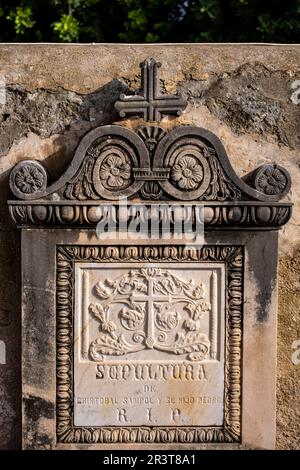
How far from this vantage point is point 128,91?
3627 millimetres

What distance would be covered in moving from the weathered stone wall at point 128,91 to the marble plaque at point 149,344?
1.47 feet

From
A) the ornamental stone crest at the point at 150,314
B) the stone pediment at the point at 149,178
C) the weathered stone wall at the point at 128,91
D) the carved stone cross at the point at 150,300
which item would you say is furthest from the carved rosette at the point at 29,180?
the carved stone cross at the point at 150,300

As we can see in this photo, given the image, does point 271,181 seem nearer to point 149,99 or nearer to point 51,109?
point 149,99

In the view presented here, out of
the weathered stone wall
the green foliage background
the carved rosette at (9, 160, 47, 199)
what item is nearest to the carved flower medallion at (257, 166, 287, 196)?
the weathered stone wall

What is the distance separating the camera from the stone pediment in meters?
3.51

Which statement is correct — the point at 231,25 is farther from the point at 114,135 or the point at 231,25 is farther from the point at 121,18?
the point at 114,135

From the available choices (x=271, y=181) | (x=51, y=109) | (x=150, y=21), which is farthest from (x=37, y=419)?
(x=150, y=21)

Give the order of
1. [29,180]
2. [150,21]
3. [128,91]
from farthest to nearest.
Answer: [150,21] → [128,91] → [29,180]

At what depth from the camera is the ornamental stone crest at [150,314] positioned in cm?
365

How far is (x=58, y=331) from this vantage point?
3645 mm

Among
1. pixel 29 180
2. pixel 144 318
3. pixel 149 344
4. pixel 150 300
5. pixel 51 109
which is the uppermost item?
pixel 51 109

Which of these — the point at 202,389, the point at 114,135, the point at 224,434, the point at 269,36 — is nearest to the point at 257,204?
the point at 114,135

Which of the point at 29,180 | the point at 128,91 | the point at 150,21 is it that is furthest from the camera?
the point at 150,21

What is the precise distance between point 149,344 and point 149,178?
0.91 m
